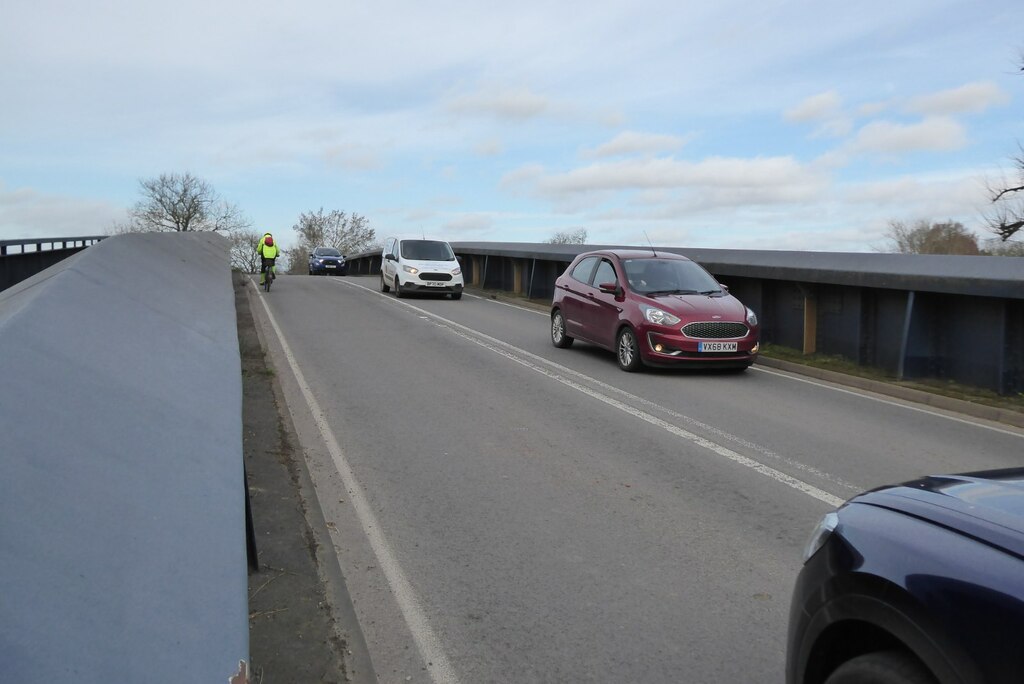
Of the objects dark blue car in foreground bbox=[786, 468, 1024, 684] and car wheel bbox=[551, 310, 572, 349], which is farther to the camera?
car wheel bbox=[551, 310, 572, 349]

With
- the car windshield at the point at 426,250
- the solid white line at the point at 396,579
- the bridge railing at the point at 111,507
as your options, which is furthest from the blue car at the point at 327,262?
the bridge railing at the point at 111,507

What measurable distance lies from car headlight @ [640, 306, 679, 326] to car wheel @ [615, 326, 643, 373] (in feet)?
1.19

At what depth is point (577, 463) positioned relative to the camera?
7.46 meters

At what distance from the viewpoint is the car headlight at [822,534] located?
287cm

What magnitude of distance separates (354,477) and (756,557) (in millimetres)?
3305

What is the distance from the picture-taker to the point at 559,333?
15211 mm

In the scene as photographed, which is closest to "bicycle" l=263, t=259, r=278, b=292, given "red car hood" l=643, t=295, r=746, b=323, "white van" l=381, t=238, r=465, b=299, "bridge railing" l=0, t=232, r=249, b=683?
"white van" l=381, t=238, r=465, b=299

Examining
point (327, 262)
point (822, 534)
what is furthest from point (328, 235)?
point (822, 534)

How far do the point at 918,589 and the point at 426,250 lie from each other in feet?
83.3

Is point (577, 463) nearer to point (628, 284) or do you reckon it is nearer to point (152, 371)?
point (152, 371)

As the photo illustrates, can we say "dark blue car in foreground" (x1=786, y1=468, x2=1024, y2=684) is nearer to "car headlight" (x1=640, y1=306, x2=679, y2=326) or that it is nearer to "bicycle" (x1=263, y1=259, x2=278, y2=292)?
"car headlight" (x1=640, y1=306, x2=679, y2=326)

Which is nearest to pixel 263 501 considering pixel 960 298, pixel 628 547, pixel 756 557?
pixel 628 547

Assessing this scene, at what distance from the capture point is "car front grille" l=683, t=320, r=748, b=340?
1209 centimetres

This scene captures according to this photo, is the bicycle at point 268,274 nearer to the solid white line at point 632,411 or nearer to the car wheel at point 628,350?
the solid white line at point 632,411
